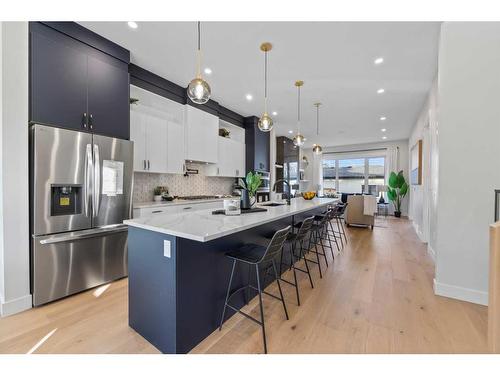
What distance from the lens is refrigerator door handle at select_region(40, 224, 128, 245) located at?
2059mm

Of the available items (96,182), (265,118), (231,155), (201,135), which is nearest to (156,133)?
(201,135)

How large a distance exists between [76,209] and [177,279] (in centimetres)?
165

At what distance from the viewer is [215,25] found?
2.29 m

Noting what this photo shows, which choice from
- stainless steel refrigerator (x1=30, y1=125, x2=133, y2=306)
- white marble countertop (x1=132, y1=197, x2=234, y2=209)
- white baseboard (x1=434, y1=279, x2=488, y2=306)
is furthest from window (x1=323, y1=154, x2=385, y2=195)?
stainless steel refrigerator (x1=30, y1=125, x2=133, y2=306)

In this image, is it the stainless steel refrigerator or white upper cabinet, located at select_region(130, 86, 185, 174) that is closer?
the stainless steel refrigerator

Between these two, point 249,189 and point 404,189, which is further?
point 404,189

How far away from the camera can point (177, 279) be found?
1.36m

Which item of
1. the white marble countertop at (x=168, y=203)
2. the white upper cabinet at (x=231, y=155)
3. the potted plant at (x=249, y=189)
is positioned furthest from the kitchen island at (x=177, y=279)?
the white upper cabinet at (x=231, y=155)

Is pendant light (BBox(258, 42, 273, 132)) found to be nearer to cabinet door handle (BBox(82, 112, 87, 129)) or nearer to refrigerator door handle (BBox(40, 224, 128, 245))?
cabinet door handle (BBox(82, 112, 87, 129))

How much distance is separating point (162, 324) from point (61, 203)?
1663 mm

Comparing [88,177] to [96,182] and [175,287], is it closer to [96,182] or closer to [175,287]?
[96,182]

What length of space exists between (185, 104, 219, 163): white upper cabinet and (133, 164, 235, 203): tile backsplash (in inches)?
18.0
